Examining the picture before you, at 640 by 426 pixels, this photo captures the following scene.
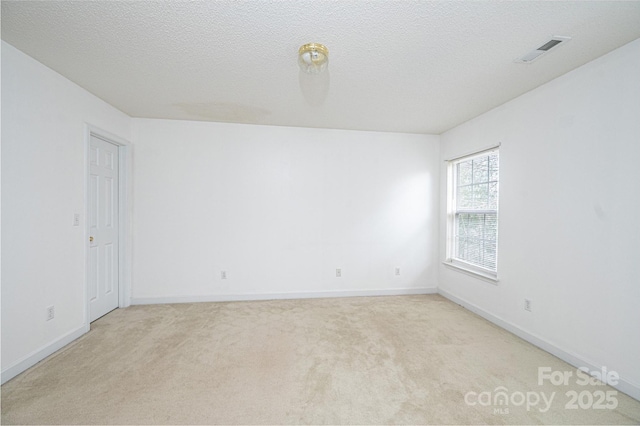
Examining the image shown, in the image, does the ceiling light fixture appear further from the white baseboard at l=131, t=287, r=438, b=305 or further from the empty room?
the white baseboard at l=131, t=287, r=438, b=305

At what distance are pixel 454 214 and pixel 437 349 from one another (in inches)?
83.7

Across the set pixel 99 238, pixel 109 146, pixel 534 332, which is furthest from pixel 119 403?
pixel 534 332

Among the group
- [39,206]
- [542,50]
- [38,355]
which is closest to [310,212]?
[39,206]

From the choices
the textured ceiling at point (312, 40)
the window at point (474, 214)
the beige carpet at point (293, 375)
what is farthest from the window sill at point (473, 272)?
the textured ceiling at point (312, 40)

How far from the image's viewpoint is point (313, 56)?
1929mm

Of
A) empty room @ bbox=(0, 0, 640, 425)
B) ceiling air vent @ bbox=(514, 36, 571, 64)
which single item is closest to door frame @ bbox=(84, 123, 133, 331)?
empty room @ bbox=(0, 0, 640, 425)

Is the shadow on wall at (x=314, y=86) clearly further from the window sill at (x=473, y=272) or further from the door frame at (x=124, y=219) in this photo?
the window sill at (x=473, y=272)

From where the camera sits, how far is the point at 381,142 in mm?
4105

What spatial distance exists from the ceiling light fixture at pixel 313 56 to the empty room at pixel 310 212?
0.02 metres

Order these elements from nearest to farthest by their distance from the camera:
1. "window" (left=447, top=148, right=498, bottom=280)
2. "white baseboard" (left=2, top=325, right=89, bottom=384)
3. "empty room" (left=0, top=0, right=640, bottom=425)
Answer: "empty room" (left=0, top=0, right=640, bottom=425)
"white baseboard" (left=2, top=325, right=89, bottom=384)
"window" (left=447, top=148, right=498, bottom=280)

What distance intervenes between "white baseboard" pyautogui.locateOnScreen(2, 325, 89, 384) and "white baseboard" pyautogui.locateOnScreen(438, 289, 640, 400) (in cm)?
435

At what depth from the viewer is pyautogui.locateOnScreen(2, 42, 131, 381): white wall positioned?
1.98 meters

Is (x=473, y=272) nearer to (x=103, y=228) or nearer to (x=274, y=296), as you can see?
(x=274, y=296)

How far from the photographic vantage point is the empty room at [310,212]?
1765 mm
